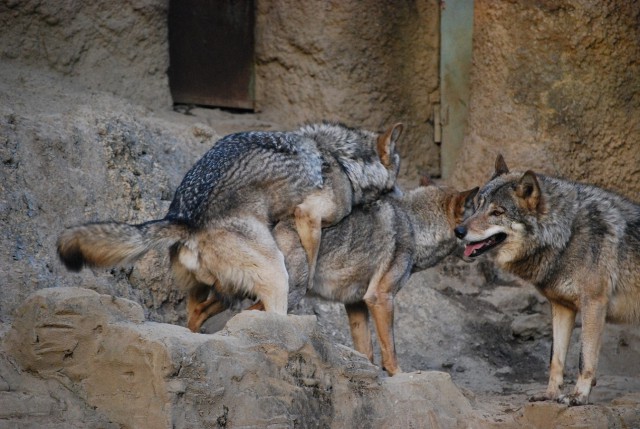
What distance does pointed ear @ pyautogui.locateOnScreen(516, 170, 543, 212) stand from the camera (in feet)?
27.2

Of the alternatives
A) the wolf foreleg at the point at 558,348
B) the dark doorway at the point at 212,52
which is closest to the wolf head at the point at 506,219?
the wolf foreleg at the point at 558,348

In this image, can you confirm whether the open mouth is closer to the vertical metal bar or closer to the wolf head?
the wolf head

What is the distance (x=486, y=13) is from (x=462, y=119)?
135 cm

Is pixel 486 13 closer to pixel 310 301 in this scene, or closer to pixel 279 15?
pixel 279 15

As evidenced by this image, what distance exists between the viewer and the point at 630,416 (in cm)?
754

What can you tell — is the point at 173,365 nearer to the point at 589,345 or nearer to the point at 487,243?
the point at 487,243

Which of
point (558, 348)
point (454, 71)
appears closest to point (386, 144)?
point (558, 348)

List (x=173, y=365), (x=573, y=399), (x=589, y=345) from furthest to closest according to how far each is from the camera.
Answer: (x=589, y=345)
(x=573, y=399)
(x=173, y=365)

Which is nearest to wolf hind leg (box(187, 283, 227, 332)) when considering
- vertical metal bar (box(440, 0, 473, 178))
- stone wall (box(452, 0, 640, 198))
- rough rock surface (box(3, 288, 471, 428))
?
rough rock surface (box(3, 288, 471, 428))

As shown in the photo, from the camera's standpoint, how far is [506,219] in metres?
8.46

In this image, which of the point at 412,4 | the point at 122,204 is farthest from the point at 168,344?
the point at 412,4

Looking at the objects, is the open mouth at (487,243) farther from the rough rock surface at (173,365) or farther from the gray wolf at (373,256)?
the rough rock surface at (173,365)

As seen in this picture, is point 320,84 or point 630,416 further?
point 320,84

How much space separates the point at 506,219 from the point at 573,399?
1531mm
